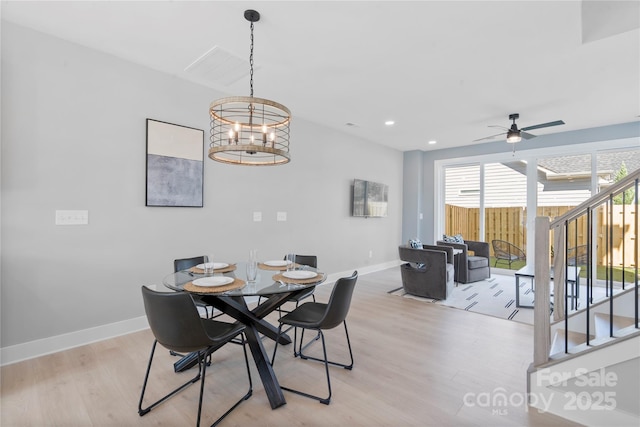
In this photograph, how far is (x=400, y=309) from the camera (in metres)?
3.83

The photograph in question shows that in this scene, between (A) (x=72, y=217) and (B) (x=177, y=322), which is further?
(A) (x=72, y=217)

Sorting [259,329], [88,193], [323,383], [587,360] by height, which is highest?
[88,193]

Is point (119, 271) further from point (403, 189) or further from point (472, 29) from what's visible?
point (403, 189)

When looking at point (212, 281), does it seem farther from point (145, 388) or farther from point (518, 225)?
point (518, 225)

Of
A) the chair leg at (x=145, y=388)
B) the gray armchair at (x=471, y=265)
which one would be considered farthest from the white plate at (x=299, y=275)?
the gray armchair at (x=471, y=265)

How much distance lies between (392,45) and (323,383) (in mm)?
2830

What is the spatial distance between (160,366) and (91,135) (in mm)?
2144

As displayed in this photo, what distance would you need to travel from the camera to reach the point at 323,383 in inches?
85.5

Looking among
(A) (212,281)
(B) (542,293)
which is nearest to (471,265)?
(B) (542,293)

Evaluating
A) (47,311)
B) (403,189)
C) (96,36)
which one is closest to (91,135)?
(96,36)

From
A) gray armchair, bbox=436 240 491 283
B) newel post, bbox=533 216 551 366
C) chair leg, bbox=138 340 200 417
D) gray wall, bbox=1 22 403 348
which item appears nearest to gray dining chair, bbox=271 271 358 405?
chair leg, bbox=138 340 200 417

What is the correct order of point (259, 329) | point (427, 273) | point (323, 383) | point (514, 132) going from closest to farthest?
point (323, 383)
point (259, 329)
point (427, 273)
point (514, 132)

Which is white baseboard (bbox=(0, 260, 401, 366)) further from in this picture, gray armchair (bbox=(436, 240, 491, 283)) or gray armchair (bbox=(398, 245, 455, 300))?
gray armchair (bbox=(436, 240, 491, 283))

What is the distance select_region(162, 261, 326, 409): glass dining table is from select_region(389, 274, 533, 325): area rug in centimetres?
258
